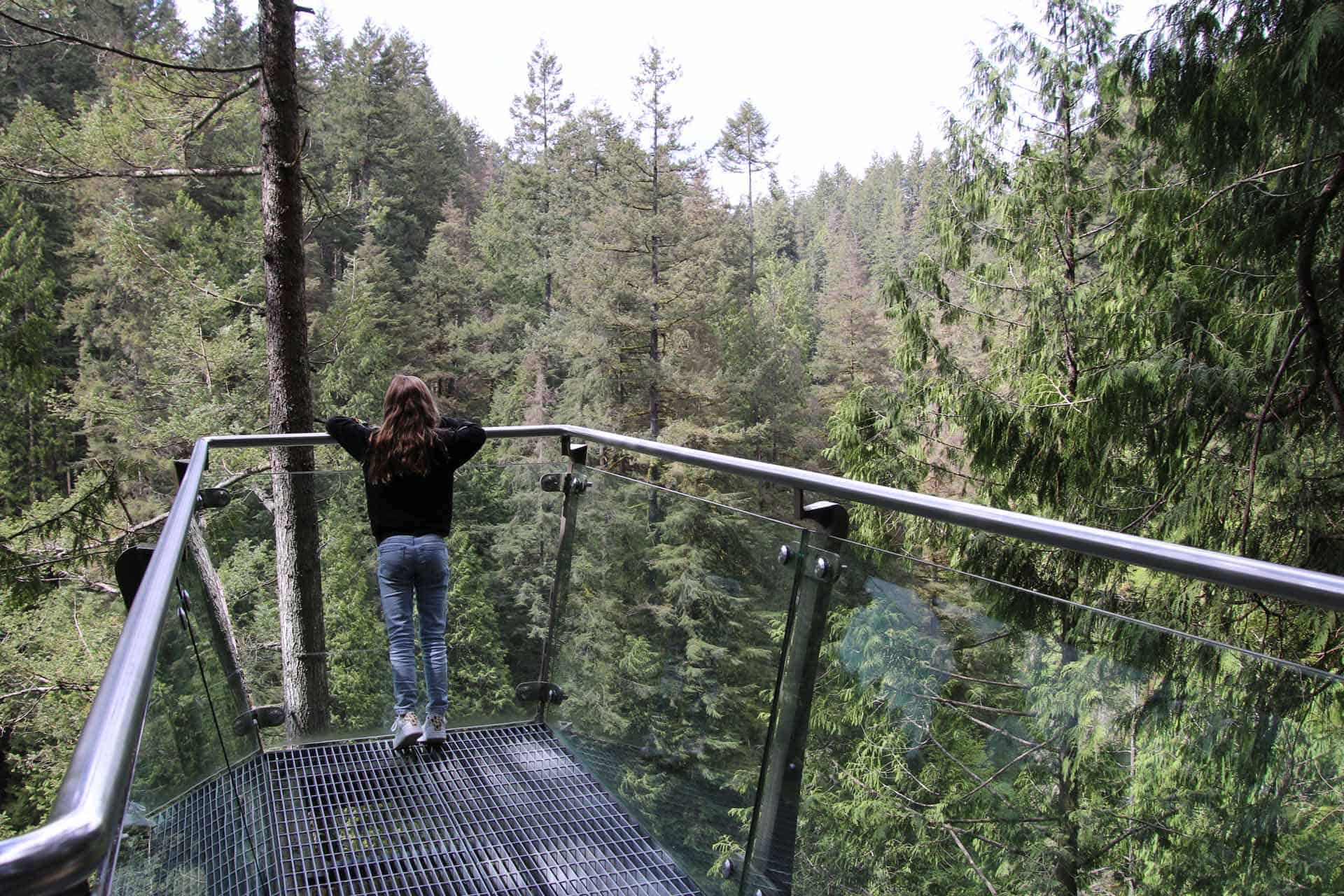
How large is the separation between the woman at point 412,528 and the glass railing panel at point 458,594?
0.19 m

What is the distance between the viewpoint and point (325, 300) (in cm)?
2909

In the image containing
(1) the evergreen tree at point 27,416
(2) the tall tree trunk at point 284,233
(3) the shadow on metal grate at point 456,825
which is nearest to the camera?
(3) the shadow on metal grate at point 456,825

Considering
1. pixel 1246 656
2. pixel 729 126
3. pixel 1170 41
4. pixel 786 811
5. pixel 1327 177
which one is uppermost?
pixel 729 126

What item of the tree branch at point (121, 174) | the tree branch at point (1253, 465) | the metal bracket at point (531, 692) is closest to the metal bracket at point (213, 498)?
the metal bracket at point (531, 692)

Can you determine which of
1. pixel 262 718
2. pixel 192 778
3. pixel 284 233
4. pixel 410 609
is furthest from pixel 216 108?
pixel 192 778

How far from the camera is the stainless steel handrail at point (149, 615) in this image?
61cm

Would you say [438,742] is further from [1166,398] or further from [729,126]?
[729,126]

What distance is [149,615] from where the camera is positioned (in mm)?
1216

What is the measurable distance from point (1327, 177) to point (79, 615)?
1865cm

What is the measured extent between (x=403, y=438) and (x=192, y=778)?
5.95ft

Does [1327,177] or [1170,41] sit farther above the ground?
[1170,41]

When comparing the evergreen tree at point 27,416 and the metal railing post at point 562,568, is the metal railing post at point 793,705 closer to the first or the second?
the metal railing post at point 562,568

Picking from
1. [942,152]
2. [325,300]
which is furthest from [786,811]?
[325,300]

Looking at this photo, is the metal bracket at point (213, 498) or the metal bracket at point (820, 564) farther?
the metal bracket at point (213, 498)
